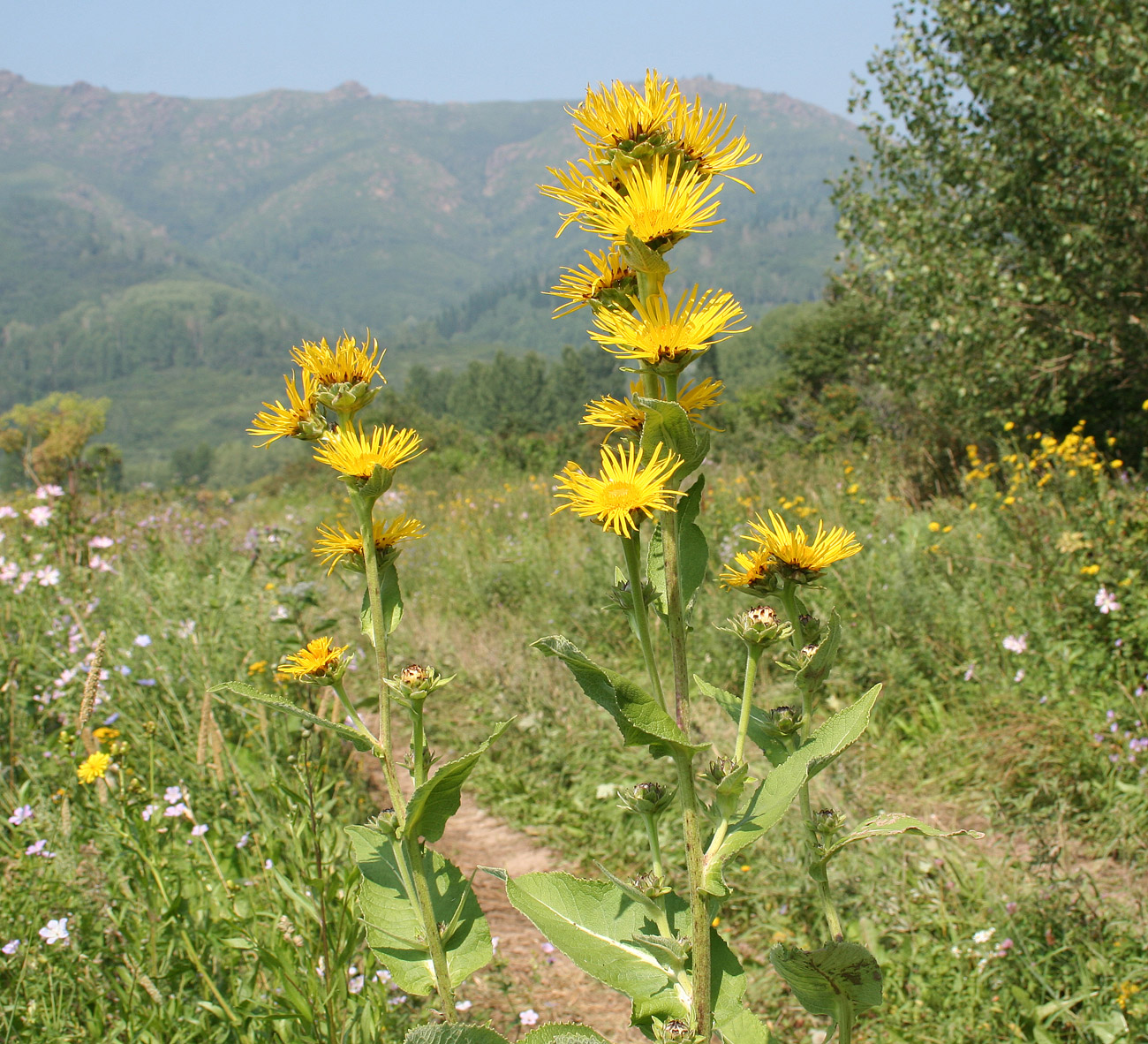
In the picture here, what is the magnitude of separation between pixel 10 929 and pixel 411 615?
4.06 meters

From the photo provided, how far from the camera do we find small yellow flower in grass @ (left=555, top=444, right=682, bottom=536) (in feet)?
2.79

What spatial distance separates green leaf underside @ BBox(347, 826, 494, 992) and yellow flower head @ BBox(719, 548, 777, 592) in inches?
23.0

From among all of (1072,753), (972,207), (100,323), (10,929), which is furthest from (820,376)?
(100,323)

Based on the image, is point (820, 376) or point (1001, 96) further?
point (820, 376)

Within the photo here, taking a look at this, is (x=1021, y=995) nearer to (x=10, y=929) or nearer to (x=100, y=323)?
(x=10, y=929)

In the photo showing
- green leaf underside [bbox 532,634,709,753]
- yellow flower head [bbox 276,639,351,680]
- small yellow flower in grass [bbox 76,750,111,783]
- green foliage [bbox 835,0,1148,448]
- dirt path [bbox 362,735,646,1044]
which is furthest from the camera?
green foliage [bbox 835,0,1148,448]

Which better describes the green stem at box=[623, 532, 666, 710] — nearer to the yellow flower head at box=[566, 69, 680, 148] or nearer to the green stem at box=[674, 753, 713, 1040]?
the green stem at box=[674, 753, 713, 1040]

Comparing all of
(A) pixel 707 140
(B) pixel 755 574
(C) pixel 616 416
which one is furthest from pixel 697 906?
(A) pixel 707 140

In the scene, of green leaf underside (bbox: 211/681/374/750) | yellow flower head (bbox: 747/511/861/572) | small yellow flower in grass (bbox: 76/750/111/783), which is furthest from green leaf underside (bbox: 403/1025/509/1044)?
small yellow flower in grass (bbox: 76/750/111/783)

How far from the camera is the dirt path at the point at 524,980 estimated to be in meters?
2.37

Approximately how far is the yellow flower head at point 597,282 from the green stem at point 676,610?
0.29m

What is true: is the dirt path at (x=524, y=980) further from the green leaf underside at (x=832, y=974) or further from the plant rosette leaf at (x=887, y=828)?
the plant rosette leaf at (x=887, y=828)

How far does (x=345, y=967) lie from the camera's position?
63.7 inches

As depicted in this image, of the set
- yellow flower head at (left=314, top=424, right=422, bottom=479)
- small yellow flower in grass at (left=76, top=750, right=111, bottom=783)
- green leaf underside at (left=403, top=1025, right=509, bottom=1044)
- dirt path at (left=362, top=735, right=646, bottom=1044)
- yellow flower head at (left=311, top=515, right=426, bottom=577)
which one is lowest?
dirt path at (left=362, top=735, right=646, bottom=1044)
